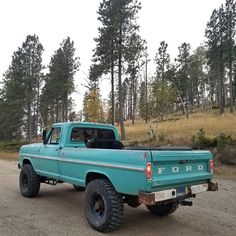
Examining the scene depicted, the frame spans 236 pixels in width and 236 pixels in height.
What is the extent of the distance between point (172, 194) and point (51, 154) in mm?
3387

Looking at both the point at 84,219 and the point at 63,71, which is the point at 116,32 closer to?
the point at 63,71

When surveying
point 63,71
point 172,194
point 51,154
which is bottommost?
point 172,194

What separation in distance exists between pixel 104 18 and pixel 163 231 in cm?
2804

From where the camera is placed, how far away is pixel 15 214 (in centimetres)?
728

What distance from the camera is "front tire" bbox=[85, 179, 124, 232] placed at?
19.7ft

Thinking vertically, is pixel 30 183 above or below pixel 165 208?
above

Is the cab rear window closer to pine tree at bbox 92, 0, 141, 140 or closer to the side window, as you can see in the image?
the side window

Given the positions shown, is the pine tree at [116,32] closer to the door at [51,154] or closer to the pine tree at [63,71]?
the pine tree at [63,71]

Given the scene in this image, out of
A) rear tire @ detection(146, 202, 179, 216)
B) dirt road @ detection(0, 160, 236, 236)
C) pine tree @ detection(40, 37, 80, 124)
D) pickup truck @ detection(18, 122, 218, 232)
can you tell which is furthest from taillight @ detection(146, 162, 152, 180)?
pine tree @ detection(40, 37, 80, 124)

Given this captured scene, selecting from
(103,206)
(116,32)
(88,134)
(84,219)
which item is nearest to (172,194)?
(103,206)

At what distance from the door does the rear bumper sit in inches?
116

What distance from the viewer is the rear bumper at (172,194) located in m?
5.50

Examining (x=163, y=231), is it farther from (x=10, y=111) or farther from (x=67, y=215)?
(x=10, y=111)

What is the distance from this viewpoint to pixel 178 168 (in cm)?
617
